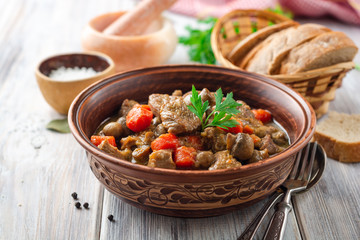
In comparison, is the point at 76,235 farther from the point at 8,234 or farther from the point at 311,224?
the point at 311,224

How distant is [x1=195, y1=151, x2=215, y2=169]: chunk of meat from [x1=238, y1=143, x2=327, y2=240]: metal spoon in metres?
0.50

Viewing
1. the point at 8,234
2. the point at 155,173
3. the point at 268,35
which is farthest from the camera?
the point at 268,35

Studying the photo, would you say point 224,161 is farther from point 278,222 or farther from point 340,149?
point 340,149

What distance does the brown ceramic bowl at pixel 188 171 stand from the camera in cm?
230

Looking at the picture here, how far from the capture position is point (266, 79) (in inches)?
135

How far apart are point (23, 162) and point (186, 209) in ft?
5.76

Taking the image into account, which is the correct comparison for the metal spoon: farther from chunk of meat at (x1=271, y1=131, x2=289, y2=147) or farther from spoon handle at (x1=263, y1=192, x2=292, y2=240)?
chunk of meat at (x1=271, y1=131, x2=289, y2=147)

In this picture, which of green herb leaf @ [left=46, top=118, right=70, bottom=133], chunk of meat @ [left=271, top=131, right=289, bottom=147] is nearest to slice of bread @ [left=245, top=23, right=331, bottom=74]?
chunk of meat @ [left=271, top=131, right=289, bottom=147]

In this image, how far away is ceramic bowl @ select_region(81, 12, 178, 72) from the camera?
4.75m

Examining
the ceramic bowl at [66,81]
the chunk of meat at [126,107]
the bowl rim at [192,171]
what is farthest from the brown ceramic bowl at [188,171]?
the ceramic bowl at [66,81]

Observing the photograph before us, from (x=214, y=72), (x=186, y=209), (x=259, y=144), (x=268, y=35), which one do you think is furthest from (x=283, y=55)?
(x=186, y=209)

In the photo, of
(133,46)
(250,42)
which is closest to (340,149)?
(250,42)

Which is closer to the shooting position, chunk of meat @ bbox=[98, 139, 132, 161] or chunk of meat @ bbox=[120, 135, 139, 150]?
chunk of meat @ bbox=[98, 139, 132, 161]

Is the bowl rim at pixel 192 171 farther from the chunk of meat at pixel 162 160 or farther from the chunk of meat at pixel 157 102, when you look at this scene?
the chunk of meat at pixel 157 102
